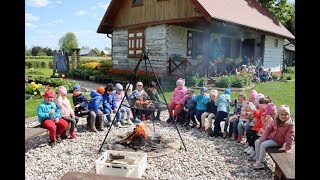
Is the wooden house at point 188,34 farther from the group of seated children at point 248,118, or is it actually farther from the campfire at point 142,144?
the campfire at point 142,144

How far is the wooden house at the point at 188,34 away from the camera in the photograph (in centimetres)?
1504

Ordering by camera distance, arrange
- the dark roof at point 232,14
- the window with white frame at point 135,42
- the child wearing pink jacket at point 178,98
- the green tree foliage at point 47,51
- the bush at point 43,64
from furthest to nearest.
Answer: the green tree foliage at point 47,51 → the bush at point 43,64 → the window with white frame at point 135,42 → the dark roof at point 232,14 → the child wearing pink jacket at point 178,98

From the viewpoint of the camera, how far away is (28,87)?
11.3 meters

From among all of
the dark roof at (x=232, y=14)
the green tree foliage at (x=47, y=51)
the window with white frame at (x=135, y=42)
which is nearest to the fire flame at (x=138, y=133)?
the dark roof at (x=232, y=14)

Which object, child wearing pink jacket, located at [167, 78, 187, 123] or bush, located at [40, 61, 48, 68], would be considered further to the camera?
bush, located at [40, 61, 48, 68]

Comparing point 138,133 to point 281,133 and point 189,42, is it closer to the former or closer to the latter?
point 281,133

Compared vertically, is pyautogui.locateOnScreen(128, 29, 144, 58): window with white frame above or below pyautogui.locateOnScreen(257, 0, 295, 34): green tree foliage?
below

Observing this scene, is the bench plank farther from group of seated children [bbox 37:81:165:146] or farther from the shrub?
the shrub

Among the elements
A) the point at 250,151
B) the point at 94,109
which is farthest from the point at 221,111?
the point at 94,109

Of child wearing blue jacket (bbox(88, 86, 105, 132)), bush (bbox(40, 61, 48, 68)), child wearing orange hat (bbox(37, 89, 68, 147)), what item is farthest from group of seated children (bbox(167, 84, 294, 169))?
bush (bbox(40, 61, 48, 68))

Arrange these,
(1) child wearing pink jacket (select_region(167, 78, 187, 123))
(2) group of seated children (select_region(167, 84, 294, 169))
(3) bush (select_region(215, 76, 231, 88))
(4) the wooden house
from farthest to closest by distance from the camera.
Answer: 1. (4) the wooden house
2. (3) bush (select_region(215, 76, 231, 88))
3. (1) child wearing pink jacket (select_region(167, 78, 187, 123))
4. (2) group of seated children (select_region(167, 84, 294, 169))

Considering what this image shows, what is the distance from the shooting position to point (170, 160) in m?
5.38

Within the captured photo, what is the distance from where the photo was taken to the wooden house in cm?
1504
